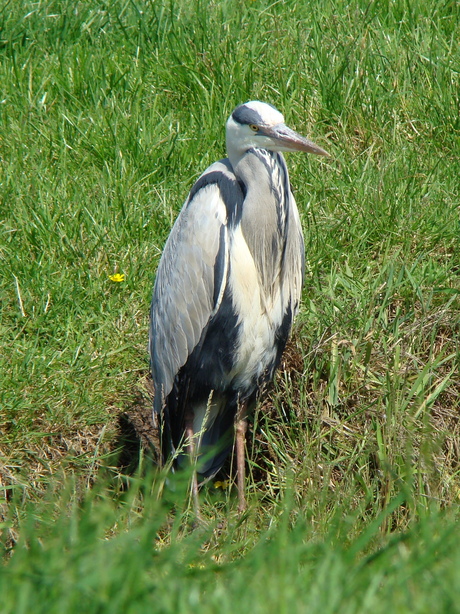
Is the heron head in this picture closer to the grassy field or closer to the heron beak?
the heron beak

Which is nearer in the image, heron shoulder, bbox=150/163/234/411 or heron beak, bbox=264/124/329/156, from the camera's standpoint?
heron beak, bbox=264/124/329/156

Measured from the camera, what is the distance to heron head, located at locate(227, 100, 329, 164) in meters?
3.29

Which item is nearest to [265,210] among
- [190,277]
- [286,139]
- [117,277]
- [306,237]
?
[286,139]

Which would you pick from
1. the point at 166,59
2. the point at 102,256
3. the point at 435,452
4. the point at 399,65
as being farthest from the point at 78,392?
the point at 399,65

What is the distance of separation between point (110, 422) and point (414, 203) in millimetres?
2026

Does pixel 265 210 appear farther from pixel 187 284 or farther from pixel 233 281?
pixel 187 284

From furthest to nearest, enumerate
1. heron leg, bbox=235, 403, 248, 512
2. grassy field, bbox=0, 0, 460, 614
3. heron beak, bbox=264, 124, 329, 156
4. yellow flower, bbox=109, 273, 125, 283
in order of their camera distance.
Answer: yellow flower, bbox=109, 273, 125, 283
heron leg, bbox=235, 403, 248, 512
grassy field, bbox=0, 0, 460, 614
heron beak, bbox=264, 124, 329, 156

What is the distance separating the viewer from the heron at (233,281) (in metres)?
3.43

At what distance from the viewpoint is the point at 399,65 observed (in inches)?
197

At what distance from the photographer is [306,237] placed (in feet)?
14.2

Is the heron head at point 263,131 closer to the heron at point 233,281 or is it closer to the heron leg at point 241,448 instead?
the heron at point 233,281

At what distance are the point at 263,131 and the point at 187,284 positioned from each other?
2.50 feet

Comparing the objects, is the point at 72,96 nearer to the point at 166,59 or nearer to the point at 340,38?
the point at 166,59

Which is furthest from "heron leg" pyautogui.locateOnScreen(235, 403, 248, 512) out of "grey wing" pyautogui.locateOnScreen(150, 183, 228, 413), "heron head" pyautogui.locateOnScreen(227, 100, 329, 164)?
"heron head" pyautogui.locateOnScreen(227, 100, 329, 164)
